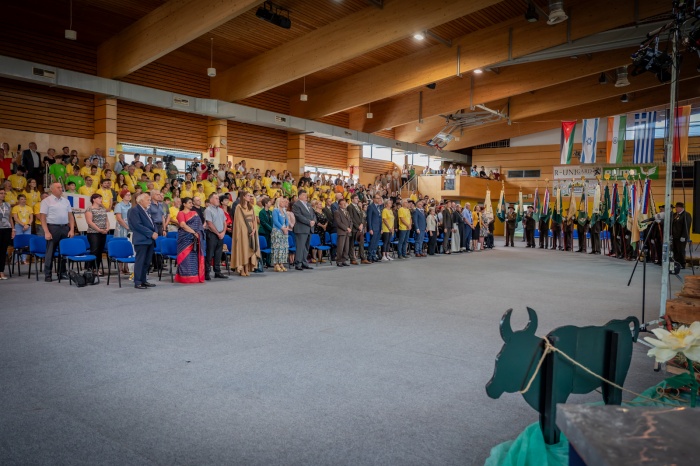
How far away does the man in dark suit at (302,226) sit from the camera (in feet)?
31.9

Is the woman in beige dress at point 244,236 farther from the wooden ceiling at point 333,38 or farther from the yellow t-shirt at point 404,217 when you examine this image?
the yellow t-shirt at point 404,217

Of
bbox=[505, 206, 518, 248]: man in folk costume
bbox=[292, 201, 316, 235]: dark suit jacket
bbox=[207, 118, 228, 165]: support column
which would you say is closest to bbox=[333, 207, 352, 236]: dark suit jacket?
bbox=[292, 201, 316, 235]: dark suit jacket

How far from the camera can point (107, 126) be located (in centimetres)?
1348

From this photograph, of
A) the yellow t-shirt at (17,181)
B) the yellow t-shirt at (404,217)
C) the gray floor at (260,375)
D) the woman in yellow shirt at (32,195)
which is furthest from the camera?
the yellow t-shirt at (404,217)

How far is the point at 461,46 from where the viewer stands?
572 inches

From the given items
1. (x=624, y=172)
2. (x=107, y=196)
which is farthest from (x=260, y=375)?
(x=624, y=172)

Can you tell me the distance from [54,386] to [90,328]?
1.62 meters

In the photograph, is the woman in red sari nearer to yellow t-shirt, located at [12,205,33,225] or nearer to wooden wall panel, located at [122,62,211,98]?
yellow t-shirt, located at [12,205,33,225]

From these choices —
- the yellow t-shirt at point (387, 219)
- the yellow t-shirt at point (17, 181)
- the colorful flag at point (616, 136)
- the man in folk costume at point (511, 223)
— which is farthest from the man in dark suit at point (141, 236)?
the man in folk costume at point (511, 223)

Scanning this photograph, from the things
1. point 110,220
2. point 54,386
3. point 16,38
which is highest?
point 16,38

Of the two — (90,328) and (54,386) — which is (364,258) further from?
(54,386)

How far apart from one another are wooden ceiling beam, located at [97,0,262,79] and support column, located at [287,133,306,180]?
24.8ft

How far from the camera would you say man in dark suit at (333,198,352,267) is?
1053cm

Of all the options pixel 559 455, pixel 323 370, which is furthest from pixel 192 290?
pixel 559 455
